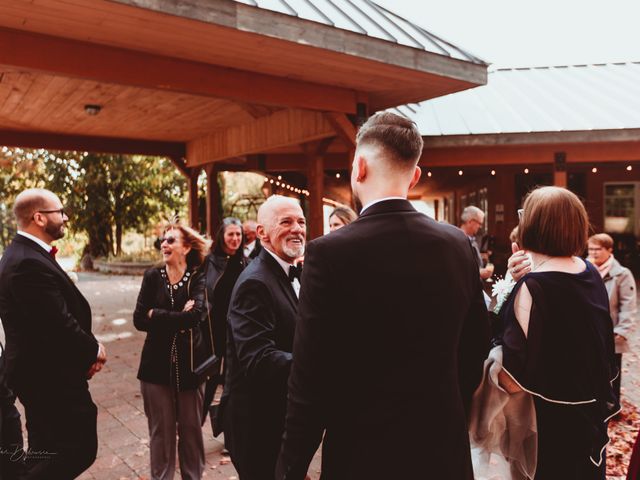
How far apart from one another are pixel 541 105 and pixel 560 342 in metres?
11.4

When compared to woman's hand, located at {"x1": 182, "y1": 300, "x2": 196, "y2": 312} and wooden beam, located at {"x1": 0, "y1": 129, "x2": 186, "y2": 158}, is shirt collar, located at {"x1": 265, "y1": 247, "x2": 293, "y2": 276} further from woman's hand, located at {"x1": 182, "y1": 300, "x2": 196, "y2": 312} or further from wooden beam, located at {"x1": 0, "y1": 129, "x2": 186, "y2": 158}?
wooden beam, located at {"x1": 0, "y1": 129, "x2": 186, "y2": 158}

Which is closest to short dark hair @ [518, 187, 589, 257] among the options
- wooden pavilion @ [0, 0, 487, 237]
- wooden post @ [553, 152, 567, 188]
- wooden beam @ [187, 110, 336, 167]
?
wooden pavilion @ [0, 0, 487, 237]

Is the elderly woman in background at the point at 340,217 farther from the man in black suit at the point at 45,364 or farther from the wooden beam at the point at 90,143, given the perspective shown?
the wooden beam at the point at 90,143

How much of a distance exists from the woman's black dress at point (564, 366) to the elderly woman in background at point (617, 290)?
2542 mm

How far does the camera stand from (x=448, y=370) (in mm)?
1679

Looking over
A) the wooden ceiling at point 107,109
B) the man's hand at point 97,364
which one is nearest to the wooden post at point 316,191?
the wooden ceiling at point 107,109

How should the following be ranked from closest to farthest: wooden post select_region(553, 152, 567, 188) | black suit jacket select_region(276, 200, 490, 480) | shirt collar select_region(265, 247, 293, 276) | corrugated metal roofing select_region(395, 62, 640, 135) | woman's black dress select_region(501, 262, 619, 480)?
black suit jacket select_region(276, 200, 490, 480) → woman's black dress select_region(501, 262, 619, 480) → shirt collar select_region(265, 247, 293, 276) → corrugated metal roofing select_region(395, 62, 640, 135) → wooden post select_region(553, 152, 567, 188)

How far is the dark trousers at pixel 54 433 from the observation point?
9.56 ft

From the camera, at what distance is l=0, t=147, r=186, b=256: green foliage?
2012cm

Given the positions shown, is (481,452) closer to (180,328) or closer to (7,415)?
(180,328)

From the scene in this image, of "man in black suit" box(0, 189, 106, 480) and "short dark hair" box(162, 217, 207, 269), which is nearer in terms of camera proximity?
"man in black suit" box(0, 189, 106, 480)

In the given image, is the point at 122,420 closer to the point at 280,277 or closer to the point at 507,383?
the point at 280,277

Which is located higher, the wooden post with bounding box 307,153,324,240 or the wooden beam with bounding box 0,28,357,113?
the wooden beam with bounding box 0,28,357,113

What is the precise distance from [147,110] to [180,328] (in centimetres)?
698
